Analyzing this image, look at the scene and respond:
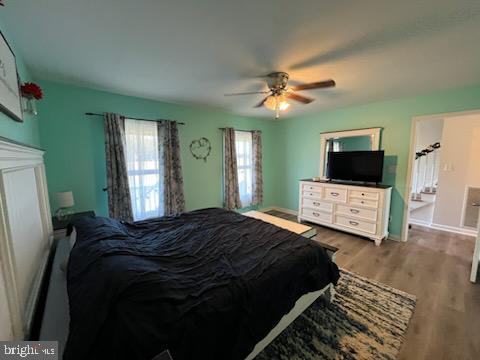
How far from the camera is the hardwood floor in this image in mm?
1547

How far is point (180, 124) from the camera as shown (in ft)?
11.5

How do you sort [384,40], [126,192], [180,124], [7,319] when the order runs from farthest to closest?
[180,124] < [126,192] < [384,40] < [7,319]

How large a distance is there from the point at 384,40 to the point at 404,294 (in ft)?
8.07

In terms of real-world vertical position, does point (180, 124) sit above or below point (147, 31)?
below

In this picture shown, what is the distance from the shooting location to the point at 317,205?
13.1 ft

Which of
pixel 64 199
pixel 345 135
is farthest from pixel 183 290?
pixel 345 135

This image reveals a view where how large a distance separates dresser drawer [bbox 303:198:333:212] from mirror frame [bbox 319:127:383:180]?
60 cm

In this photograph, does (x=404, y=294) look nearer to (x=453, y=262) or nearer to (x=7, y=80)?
(x=453, y=262)

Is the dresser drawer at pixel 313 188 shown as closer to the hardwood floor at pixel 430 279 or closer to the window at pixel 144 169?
the hardwood floor at pixel 430 279

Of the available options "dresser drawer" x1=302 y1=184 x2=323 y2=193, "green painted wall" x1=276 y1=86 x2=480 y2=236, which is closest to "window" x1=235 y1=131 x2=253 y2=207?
"green painted wall" x1=276 y1=86 x2=480 y2=236

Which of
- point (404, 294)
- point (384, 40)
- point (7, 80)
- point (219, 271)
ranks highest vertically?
point (384, 40)

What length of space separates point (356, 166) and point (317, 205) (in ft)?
3.35

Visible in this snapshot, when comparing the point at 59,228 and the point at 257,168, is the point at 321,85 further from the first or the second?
the point at 59,228

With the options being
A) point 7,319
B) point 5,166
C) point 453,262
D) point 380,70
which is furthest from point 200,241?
point 453,262
